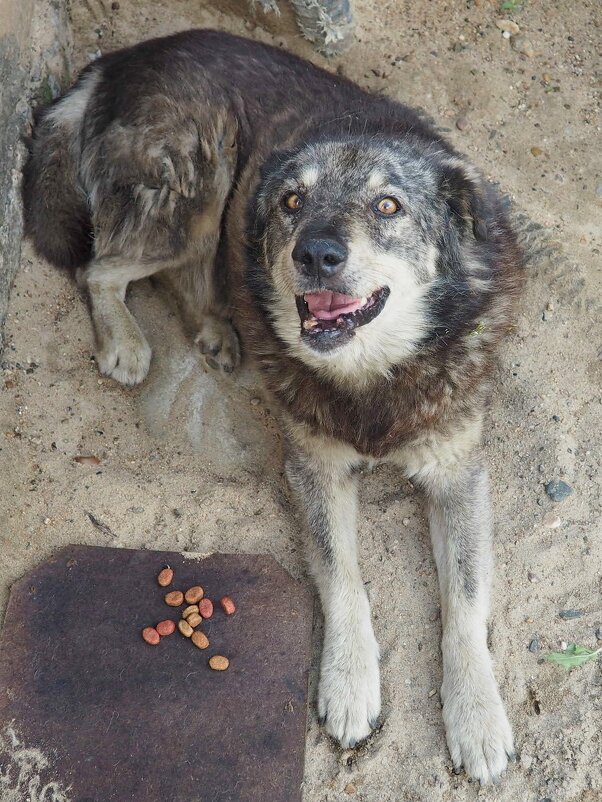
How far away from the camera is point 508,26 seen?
5.13m

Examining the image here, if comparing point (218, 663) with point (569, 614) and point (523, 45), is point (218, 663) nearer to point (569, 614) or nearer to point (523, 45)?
point (569, 614)

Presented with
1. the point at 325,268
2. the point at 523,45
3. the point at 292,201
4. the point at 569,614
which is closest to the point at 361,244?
the point at 325,268

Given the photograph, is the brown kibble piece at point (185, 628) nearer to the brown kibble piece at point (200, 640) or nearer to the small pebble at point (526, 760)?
the brown kibble piece at point (200, 640)

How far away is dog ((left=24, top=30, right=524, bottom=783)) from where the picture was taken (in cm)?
314

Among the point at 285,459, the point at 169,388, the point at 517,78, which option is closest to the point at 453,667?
the point at 285,459

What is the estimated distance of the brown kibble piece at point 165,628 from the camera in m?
3.24

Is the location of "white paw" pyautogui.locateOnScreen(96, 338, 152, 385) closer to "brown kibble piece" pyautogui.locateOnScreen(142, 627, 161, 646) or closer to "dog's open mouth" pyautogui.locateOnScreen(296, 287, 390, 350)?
"dog's open mouth" pyautogui.locateOnScreen(296, 287, 390, 350)

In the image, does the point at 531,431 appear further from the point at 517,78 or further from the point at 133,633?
the point at 517,78

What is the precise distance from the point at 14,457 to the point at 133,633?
3.25 feet

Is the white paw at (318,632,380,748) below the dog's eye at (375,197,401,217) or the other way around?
below

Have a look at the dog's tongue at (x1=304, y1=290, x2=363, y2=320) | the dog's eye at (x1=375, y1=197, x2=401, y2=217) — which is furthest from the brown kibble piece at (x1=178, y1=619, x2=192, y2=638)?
the dog's eye at (x1=375, y1=197, x2=401, y2=217)

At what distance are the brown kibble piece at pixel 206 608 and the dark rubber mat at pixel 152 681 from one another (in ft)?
0.15

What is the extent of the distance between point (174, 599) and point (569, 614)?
163 centimetres

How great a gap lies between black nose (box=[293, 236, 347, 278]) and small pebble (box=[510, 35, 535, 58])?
2.95 meters
